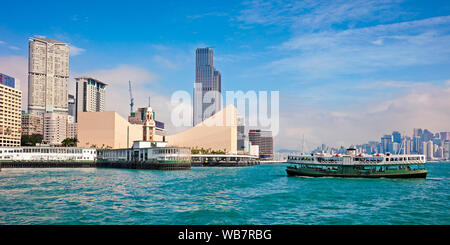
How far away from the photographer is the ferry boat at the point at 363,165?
31.6 meters

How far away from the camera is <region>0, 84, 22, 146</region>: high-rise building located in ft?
269

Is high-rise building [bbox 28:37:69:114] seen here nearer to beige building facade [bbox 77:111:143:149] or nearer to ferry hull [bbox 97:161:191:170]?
beige building facade [bbox 77:111:143:149]

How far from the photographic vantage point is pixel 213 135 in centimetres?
9975

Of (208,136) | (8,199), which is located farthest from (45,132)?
(8,199)

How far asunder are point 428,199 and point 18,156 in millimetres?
55159

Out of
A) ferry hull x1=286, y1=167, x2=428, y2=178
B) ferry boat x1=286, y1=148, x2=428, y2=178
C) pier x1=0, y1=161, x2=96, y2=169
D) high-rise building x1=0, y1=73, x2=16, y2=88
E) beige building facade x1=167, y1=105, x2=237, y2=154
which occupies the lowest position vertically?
pier x1=0, y1=161, x2=96, y2=169

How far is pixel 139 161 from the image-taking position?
5203 centimetres

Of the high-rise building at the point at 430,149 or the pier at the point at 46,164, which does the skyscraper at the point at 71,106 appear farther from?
the high-rise building at the point at 430,149

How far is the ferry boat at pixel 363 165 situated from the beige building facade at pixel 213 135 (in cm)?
6390

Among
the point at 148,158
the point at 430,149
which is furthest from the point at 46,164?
the point at 430,149

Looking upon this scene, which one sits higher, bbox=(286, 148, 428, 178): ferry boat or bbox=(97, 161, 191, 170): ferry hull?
bbox=(286, 148, 428, 178): ferry boat

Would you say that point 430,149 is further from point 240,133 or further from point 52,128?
point 52,128

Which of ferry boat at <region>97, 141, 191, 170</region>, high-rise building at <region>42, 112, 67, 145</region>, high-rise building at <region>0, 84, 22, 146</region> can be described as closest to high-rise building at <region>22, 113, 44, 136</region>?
high-rise building at <region>42, 112, 67, 145</region>

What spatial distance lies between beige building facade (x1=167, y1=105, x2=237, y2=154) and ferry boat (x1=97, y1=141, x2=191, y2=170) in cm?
4094
